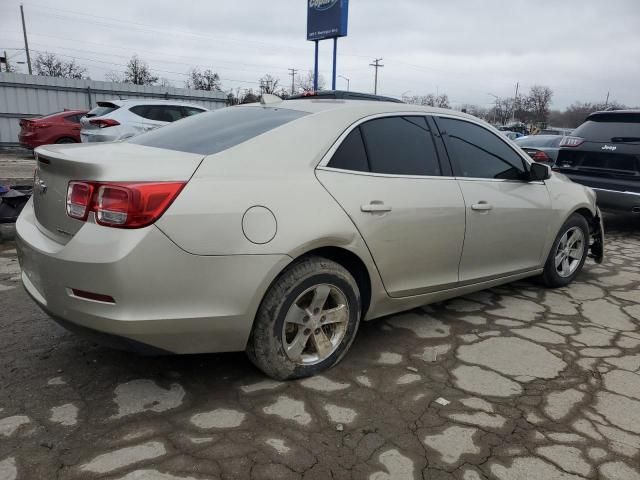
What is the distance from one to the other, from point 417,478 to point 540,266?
2.78 meters

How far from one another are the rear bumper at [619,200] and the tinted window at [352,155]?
16.2 ft

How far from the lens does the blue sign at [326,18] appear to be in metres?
15.5

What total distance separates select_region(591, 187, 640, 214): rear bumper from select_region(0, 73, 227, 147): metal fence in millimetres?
16989

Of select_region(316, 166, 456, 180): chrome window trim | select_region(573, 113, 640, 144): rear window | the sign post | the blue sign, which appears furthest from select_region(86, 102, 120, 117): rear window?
select_region(316, 166, 456, 180): chrome window trim

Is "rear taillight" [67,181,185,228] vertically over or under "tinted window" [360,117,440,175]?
under

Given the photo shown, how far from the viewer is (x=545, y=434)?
2.44 metres

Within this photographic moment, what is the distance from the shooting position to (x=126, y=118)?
9.79 meters

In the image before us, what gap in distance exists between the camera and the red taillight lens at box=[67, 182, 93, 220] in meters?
2.32

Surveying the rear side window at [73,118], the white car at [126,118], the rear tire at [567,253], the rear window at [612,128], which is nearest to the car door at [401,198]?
the rear tire at [567,253]

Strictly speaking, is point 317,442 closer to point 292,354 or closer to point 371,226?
point 292,354

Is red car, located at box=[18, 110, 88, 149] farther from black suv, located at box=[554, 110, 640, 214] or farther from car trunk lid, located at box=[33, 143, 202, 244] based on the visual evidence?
car trunk lid, located at box=[33, 143, 202, 244]

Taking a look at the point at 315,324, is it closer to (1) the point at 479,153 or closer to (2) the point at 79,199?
(2) the point at 79,199

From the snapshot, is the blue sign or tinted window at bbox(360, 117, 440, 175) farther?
the blue sign

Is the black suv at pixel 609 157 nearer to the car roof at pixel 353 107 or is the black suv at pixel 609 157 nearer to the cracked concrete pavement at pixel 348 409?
the cracked concrete pavement at pixel 348 409
